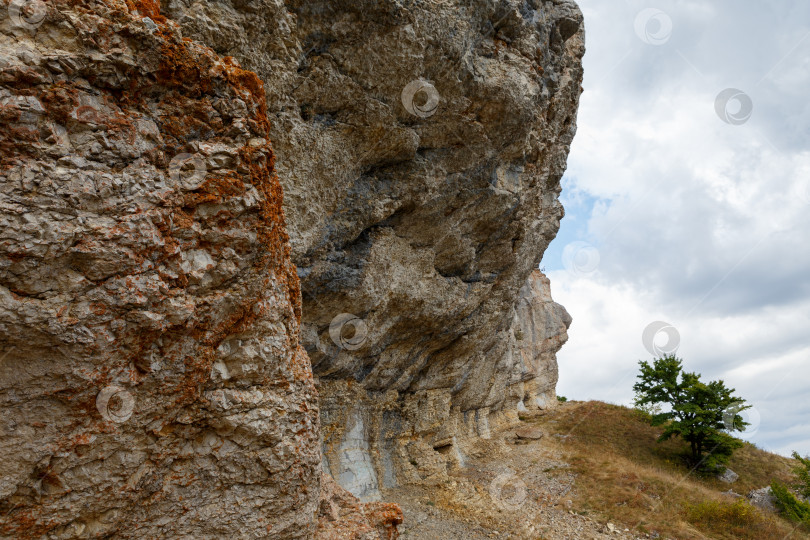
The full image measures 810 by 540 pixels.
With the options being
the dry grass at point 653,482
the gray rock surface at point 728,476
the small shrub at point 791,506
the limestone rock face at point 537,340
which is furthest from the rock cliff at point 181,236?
the limestone rock face at point 537,340

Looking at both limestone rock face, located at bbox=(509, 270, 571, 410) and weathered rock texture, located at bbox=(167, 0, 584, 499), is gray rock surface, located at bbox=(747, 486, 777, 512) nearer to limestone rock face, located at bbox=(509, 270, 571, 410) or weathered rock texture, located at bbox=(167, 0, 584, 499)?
limestone rock face, located at bbox=(509, 270, 571, 410)

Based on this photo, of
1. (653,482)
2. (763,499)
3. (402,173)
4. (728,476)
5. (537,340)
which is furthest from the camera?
(537,340)

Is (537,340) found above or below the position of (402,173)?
above

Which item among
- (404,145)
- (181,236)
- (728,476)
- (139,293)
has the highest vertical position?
(404,145)

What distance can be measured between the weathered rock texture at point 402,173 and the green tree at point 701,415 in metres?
16.2

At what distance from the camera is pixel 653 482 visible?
19781 millimetres

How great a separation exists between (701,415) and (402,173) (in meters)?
25.5

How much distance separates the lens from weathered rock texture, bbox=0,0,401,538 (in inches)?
147

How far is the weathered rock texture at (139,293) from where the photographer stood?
373cm

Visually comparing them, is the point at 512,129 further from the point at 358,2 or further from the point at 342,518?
the point at 342,518

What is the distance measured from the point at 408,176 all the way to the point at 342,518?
7.83 metres

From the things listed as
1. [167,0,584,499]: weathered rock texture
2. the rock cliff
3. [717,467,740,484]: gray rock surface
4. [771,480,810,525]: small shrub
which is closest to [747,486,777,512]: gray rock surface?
[771,480,810,525]: small shrub

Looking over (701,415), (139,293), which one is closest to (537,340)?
(701,415)

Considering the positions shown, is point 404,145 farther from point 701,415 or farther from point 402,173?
point 701,415
